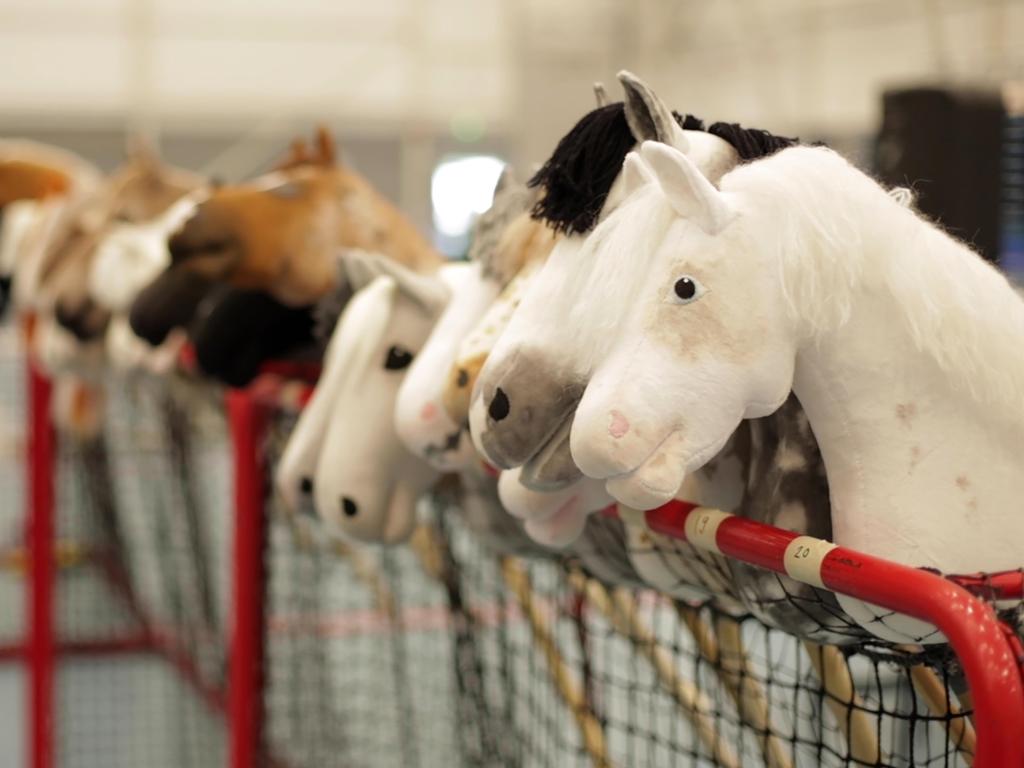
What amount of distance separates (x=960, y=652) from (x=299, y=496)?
678 millimetres

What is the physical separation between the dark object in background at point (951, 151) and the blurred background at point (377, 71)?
3686mm

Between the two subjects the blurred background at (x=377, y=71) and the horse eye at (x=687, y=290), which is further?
the blurred background at (x=377, y=71)

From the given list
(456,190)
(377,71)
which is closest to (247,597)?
(377,71)

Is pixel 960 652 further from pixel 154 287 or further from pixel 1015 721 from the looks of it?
pixel 154 287

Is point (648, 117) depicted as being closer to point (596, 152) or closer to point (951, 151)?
point (596, 152)

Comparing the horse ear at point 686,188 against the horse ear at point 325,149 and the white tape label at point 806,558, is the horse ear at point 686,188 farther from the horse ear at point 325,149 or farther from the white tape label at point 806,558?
the horse ear at point 325,149

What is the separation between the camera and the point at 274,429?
1368 mm

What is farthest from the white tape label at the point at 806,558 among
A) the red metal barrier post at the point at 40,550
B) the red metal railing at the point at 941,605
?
the red metal barrier post at the point at 40,550

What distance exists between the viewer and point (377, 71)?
6473 mm

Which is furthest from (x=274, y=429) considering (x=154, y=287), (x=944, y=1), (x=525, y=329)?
(x=944, y=1)

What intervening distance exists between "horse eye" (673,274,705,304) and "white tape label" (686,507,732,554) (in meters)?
0.13

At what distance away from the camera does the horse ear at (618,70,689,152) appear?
0.65 metres

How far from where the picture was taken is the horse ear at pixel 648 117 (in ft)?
2.14

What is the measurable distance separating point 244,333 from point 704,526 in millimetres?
686
